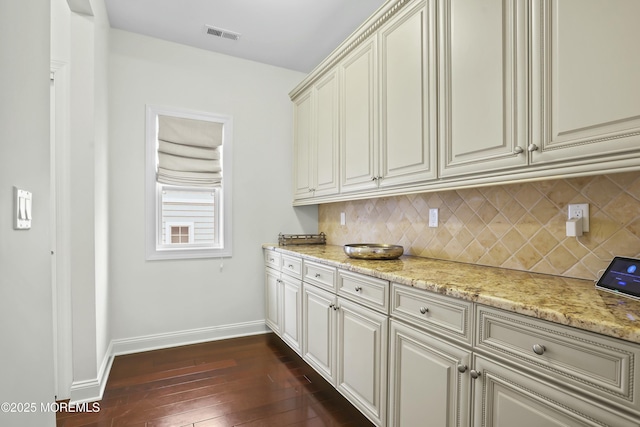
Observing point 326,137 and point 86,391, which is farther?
point 326,137

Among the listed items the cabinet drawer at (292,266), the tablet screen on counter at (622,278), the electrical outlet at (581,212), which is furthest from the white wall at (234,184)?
the tablet screen on counter at (622,278)

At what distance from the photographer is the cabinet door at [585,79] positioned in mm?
1103

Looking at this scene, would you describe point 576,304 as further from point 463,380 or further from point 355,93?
point 355,93

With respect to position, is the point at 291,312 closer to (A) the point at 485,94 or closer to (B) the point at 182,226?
(B) the point at 182,226

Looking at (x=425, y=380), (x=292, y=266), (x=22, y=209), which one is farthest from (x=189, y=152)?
(x=425, y=380)

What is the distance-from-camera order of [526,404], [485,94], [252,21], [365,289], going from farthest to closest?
[252,21] < [365,289] < [485,94] < [526,404]

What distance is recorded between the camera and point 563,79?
→ 126 centimetres

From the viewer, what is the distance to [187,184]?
3.24 metres

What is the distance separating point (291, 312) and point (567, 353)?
2169 millimetres

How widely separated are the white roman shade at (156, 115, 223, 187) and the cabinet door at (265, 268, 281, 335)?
3.58ft

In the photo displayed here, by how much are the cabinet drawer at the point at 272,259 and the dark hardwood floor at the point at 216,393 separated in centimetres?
81

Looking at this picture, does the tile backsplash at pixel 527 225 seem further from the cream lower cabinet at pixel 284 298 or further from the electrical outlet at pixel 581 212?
the cream lower cabinet at pixel 284 298

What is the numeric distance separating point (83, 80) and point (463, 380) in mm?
2866

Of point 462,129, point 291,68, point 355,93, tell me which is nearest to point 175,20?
point 291,68
